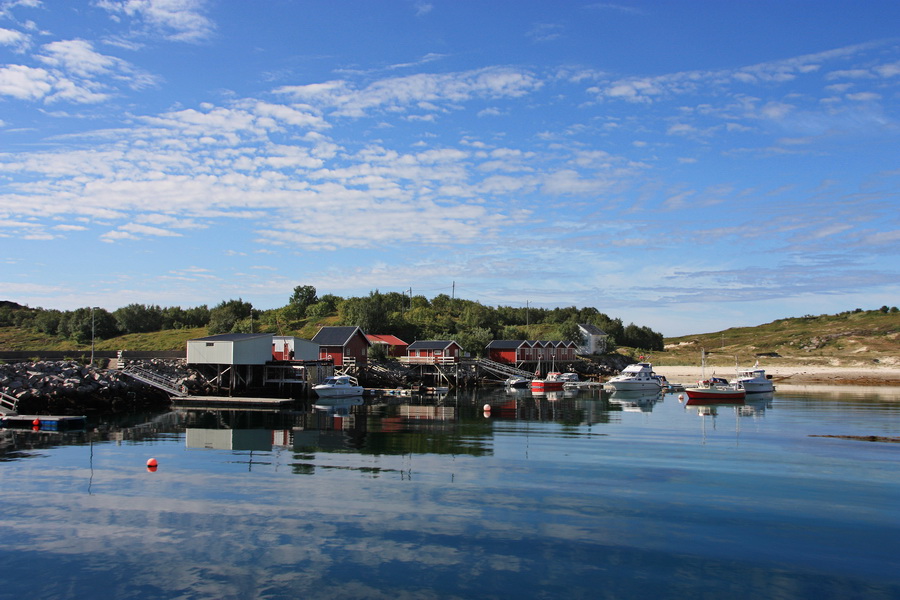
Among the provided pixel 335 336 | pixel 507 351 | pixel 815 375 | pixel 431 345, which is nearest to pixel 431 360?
pixel 431 345

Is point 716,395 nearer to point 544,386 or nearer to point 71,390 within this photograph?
point 544,386

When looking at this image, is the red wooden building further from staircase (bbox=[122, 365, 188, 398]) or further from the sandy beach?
staircase (bbox=[122, 365, 188, 398])

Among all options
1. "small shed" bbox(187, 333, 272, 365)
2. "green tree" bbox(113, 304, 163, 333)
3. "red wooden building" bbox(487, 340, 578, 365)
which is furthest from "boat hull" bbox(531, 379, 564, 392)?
"green tree" bbox(113, 304, 163, 333)

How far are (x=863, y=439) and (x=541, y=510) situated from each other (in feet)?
74.1

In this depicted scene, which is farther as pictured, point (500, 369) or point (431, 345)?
point (500, 369)

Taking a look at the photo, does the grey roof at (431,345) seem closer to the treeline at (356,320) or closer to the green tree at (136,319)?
the treeline at (356,320)

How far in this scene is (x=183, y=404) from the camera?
179ft

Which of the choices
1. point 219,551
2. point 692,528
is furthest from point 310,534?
point 692,528

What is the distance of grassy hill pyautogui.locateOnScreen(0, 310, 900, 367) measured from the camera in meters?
102

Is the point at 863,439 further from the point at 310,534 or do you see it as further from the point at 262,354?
the point at 262,354

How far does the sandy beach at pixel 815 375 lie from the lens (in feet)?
286

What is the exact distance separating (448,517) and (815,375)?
94.0m

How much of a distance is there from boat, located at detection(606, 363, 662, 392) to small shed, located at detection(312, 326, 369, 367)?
29.6 meters

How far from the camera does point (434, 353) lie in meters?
86.3
